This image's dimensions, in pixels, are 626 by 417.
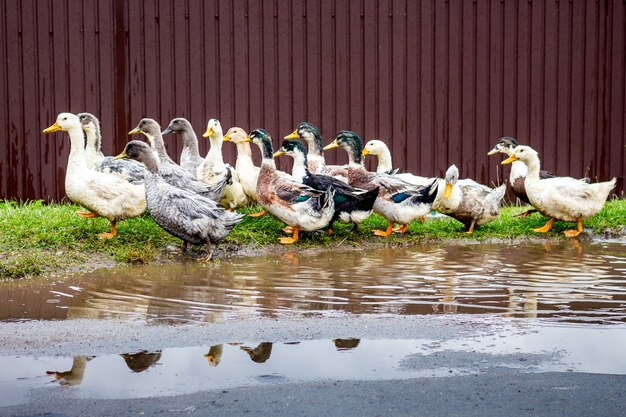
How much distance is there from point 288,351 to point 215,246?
3834 millimetres

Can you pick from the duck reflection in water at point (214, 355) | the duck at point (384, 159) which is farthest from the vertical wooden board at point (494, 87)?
the duck reflection in water at point (214, 355)

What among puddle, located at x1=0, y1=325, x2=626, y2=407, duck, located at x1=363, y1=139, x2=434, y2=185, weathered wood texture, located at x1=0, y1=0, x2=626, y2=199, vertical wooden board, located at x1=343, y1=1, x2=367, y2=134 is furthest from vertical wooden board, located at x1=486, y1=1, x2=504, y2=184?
puddle, located at x1=0, y1=325, x2=626, y2=407

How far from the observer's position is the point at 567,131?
11.9 meters

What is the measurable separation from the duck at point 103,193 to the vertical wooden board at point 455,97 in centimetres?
489

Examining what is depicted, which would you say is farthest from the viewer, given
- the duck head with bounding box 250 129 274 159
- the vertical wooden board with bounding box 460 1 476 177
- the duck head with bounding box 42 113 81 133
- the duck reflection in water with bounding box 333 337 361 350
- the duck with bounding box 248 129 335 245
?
the vertical wooden board with bounding box 460 1 476 177

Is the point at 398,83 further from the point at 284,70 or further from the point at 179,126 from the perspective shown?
the point at 179,126

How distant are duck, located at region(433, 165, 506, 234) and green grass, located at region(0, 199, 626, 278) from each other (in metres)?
0.18

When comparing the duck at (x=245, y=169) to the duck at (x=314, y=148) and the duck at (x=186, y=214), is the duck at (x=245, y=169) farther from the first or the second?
the duck at (x=186, y=214)

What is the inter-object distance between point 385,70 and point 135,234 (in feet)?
15.2

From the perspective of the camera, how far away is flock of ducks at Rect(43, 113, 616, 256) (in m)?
7.95

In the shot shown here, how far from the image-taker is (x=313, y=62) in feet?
37.6

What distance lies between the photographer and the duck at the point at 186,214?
A: 7676 millimetres

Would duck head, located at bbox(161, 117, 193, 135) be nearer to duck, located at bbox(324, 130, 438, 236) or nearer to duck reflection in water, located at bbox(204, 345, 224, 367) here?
duck, located at bbox(324, 130, 438, 236)

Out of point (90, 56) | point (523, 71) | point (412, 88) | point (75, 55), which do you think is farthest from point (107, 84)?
point (523, 71)
